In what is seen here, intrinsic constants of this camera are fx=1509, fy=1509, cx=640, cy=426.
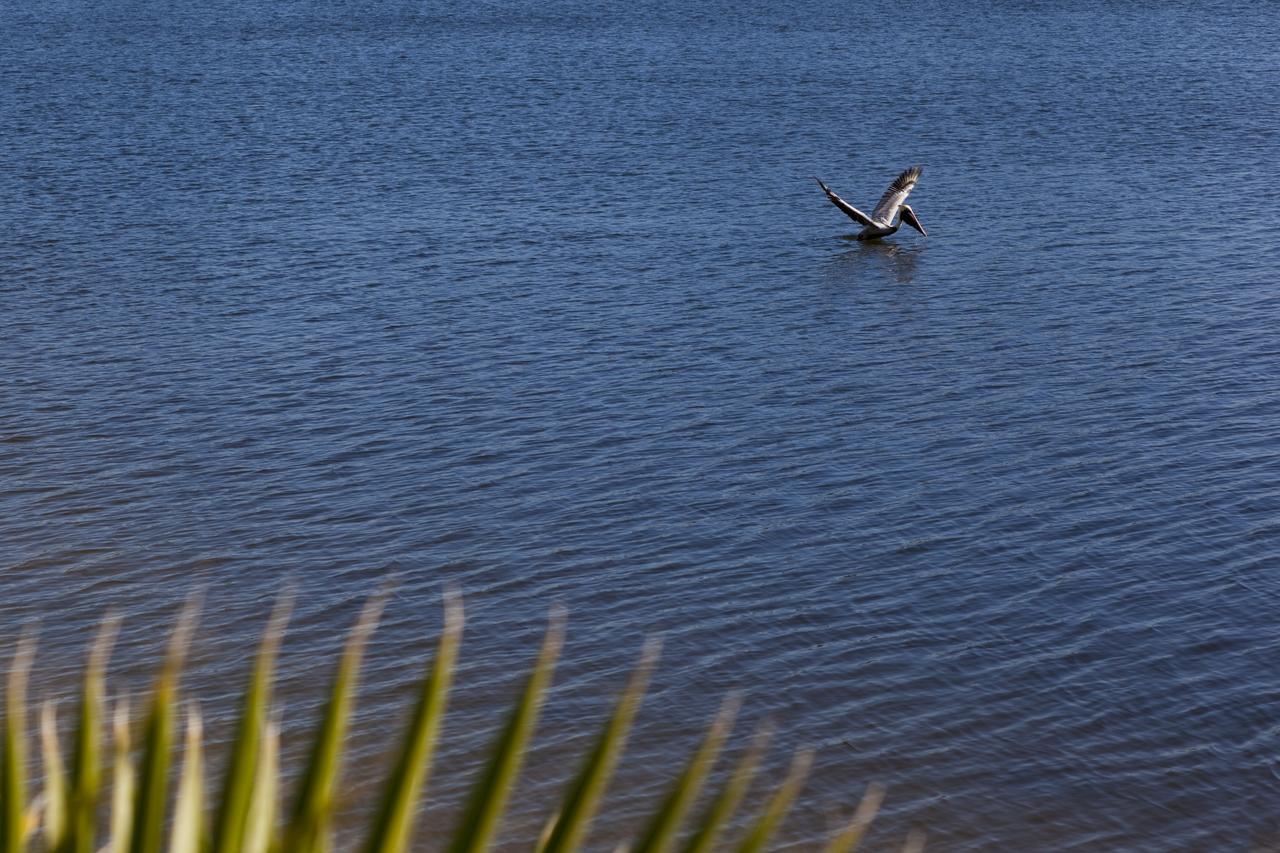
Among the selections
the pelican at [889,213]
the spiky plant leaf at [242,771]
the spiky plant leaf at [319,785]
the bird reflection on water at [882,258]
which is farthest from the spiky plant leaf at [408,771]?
the pelican at [889,213]

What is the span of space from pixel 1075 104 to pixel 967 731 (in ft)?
94.8

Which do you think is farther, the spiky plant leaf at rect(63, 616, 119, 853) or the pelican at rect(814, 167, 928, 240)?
the pelican at rect(814, 167, 928, 240)

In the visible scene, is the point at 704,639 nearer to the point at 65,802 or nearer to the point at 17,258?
the point at 65,802

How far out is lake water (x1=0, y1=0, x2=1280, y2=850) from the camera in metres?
11.1

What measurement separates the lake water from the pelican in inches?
16.4

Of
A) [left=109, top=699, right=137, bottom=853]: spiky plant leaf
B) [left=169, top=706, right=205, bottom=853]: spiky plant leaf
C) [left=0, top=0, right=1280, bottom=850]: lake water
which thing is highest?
[left=169, top=706, right=205, bottom=853]: spiky plant leaf

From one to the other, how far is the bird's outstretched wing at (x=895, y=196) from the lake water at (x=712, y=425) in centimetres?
64

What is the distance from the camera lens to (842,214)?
28.4 m

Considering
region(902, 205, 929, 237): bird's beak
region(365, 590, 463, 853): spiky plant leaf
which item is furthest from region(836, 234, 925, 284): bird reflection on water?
region(365, 590, 463, 853): spiky plant leaf

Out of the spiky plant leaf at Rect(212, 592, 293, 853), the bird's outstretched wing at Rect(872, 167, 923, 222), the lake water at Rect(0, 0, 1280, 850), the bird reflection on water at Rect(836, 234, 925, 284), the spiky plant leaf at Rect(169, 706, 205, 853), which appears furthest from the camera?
the bird's outstretched wing at Rect(872, 167, 923, 222)

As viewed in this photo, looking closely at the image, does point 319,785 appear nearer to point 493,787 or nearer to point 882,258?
point 493,787

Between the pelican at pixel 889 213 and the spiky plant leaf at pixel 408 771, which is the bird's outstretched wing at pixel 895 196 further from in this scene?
the spiky plant leaf at pixel 408 771

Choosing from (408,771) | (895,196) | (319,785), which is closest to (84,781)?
(319,785)

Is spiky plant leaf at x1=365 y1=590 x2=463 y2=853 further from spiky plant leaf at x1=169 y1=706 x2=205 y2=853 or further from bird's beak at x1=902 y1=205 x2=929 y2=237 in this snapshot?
bird's beak at x1=902 y1=205 x2=929 y2=237
